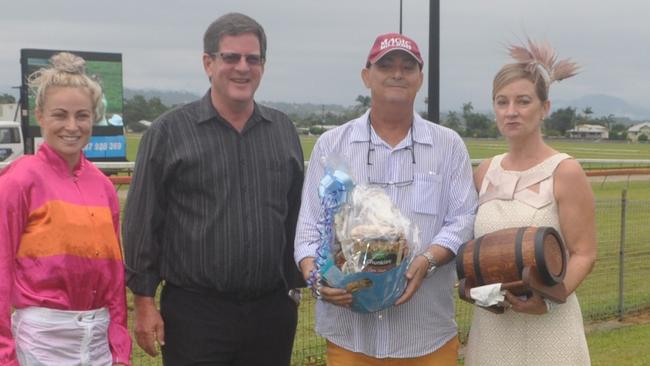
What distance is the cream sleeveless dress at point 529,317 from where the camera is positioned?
3.58 m

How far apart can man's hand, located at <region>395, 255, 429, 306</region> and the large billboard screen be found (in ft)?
81.0

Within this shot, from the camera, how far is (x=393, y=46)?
363 centimetres

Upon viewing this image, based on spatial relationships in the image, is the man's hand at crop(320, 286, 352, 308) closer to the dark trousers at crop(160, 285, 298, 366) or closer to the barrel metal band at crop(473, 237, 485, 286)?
the barrel metal band at crop(473, 237, 485, 286)

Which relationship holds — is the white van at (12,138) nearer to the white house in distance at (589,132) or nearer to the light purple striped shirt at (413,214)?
the light purple striped shirt at (413,214)

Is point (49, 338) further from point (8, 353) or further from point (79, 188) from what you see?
point (79, 188)

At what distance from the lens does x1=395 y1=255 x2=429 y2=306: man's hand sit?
3443 mm

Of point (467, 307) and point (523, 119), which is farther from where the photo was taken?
point (467, 307)

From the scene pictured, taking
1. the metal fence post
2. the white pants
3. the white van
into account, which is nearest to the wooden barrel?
the white pants

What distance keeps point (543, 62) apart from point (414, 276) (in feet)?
3.85

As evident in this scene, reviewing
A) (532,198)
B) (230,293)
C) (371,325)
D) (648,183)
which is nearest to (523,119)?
(532,198)

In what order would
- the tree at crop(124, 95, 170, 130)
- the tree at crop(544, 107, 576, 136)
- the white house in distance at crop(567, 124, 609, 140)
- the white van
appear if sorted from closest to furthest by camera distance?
the white van
the tree at crop(124, 95, 170, 130)
the tree at crop(544, 107, 576, 136)
the white house in distance at crop(567, 124, 609, 140)

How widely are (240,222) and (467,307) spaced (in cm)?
511

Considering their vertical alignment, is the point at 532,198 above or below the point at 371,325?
above

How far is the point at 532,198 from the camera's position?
3605 millimetres
